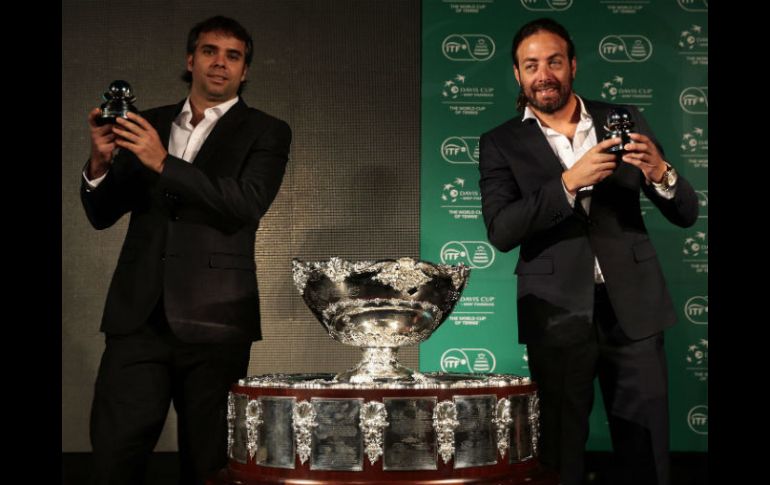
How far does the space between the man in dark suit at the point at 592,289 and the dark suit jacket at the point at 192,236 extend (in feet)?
2.61

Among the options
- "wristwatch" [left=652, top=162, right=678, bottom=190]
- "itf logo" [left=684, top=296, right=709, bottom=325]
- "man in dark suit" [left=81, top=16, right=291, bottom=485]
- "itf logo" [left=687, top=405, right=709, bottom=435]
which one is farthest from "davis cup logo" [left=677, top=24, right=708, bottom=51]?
"man in dark suit" [left=81, top=16, right=291, bottom=485]

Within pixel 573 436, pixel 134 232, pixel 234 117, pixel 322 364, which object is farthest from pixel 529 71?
pixel 322 364

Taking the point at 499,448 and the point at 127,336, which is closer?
the point at 499,448

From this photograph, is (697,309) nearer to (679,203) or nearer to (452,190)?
(452,190)

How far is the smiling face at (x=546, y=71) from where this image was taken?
10.4 ft

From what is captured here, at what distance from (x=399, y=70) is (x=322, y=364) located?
1442 mm

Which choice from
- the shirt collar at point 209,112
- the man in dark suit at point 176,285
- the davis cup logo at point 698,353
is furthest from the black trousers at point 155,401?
the davis cup logo at point 698,353

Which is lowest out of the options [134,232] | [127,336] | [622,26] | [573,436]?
[573,436]

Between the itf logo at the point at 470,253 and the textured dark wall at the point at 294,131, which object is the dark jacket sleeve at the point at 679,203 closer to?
the itf logo at the point at 470,253

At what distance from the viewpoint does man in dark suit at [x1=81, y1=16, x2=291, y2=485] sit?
2871 mm

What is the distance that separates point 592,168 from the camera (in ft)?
9.16

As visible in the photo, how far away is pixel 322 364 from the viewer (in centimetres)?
453

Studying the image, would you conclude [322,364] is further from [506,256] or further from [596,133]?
[596,133]

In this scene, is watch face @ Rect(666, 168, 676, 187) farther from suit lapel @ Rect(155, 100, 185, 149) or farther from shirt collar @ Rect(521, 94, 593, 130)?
suit lapel @ Rect(155, 100, 185, 149)
